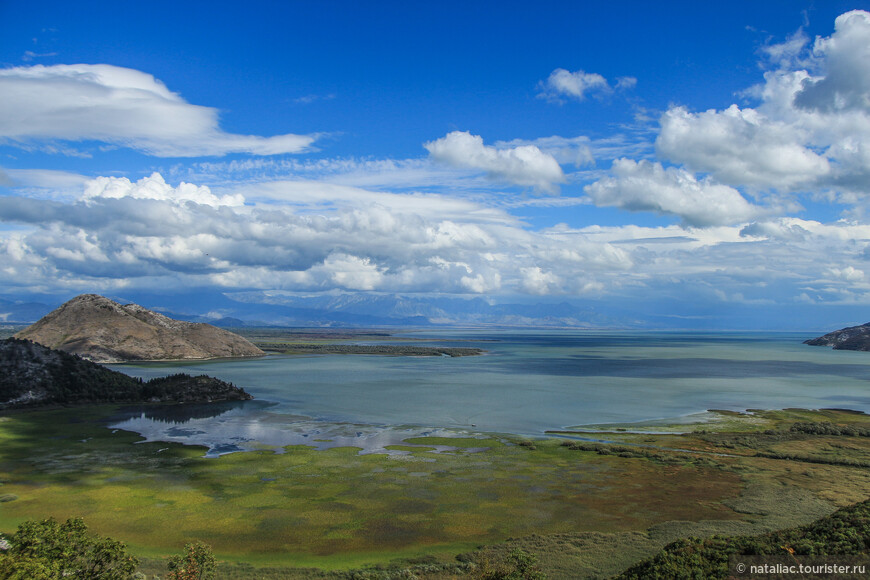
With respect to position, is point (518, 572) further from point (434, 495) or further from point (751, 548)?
point (434, 495)

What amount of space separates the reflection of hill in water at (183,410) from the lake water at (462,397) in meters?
0.47

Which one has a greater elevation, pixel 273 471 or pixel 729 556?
pixel 729 556

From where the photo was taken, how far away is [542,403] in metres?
81.8

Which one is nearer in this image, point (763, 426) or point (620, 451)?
point (620, 451)

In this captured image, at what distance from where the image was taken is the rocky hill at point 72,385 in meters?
72.8

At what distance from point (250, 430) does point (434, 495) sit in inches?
1257

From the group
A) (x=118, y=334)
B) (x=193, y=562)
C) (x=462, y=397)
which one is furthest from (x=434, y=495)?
(x=118, y=334)

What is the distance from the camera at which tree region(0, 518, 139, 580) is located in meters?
17.0

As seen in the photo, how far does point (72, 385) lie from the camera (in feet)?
254

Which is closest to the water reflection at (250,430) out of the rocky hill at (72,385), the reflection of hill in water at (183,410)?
the reflection of hill in water at (183,410)

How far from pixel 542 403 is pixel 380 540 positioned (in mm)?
56587

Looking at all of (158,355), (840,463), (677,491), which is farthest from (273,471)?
(158,355)

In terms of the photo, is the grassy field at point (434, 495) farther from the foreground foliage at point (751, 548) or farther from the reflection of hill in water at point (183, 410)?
the reflection of hill in water at point (183, 410)

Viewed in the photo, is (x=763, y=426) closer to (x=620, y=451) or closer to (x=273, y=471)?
(x=620, y=451)
